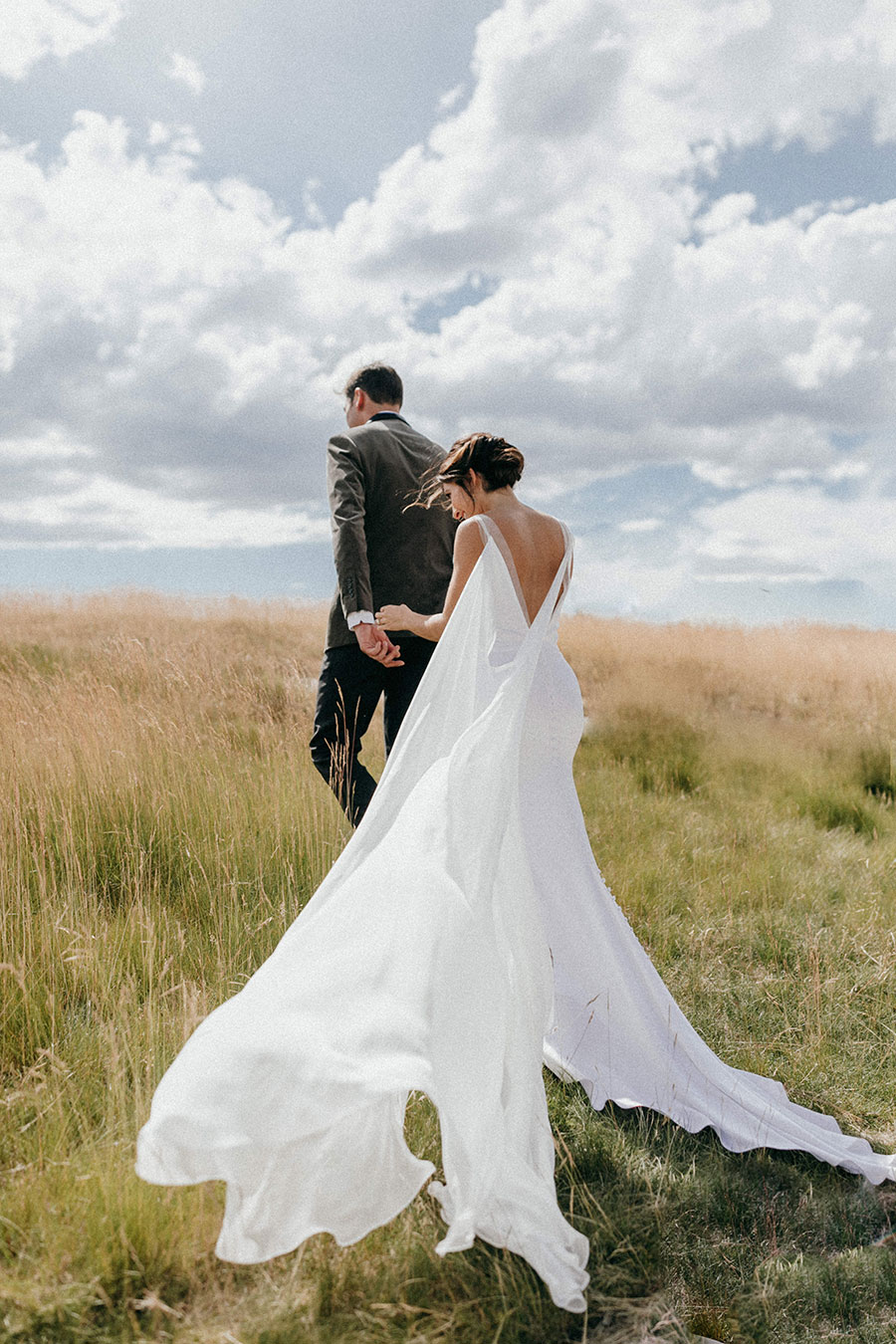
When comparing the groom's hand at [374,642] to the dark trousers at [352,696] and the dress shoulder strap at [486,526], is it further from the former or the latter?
the dress shoulder strap at [486,526]

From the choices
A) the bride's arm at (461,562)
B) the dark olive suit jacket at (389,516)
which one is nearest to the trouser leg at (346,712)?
the dark olive suit jacket at (389,516)

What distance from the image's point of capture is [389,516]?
458cm

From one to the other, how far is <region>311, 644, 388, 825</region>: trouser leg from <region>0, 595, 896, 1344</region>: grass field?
340mm

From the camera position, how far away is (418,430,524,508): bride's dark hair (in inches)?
117

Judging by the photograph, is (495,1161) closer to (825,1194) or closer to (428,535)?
(825,1194)

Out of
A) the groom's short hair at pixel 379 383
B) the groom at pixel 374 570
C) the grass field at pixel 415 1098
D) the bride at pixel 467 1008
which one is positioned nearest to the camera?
the bride at pixel 467 1008

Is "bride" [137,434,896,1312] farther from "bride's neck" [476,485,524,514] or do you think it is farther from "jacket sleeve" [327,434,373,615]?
"jacket sleeve" [327,434,373,615]

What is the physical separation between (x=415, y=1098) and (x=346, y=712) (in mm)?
2156

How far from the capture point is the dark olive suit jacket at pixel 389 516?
14.6 feet

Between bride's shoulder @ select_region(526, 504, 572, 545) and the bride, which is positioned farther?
bride's shoulder @ select_region(526, 504, 572, 545)

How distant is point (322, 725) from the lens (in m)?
4.54

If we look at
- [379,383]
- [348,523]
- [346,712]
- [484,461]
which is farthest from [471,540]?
[379,383]

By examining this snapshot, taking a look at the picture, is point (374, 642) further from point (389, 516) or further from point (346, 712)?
point (389, 516)

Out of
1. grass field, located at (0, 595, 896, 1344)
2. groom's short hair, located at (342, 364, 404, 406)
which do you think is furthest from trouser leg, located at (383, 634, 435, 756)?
groom's short hair, located at (342, 364, 404, 406)
